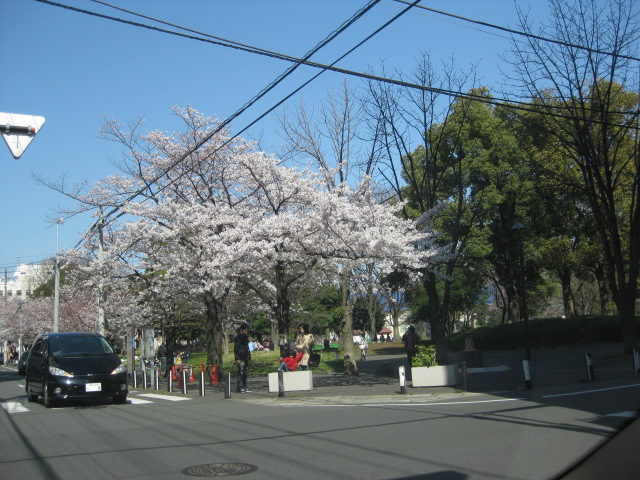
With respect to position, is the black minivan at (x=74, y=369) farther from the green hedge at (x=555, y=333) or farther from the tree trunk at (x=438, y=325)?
the green hedge at (x=555, y=333)

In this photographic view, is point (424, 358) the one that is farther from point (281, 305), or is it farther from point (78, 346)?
point (78, 346)

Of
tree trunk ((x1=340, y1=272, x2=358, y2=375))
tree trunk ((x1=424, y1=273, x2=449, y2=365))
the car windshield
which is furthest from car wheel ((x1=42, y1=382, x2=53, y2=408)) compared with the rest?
tree trunk ((x1=424, y1=273, x2=449, y2=365))

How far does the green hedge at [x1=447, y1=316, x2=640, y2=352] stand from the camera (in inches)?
1202

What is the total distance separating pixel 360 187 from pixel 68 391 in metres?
10.8

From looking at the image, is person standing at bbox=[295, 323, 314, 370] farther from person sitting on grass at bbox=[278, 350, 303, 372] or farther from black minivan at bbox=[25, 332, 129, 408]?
black minivan at bbox=[25, 332, 129, 408]

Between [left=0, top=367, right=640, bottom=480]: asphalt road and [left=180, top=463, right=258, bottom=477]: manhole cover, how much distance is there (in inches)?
0.9

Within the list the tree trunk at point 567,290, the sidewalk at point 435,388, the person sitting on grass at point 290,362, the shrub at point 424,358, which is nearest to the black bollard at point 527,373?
the sidewalk at point 435,388

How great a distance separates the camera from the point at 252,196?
22.8 metres

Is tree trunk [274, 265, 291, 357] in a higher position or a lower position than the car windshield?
higher

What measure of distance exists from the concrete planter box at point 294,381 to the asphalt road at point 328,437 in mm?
2630

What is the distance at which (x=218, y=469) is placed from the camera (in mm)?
6867

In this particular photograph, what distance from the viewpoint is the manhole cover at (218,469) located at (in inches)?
261

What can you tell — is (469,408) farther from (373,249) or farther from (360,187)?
(360,187)

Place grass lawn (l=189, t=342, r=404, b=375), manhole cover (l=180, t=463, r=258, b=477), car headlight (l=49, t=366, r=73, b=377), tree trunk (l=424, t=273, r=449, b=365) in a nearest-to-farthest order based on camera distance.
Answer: manhole cover (l=180, t=463, r=258, b=477)
car headlight (l=49, t=366, r=73, b=377)
tree trunk (l=424, t=273, r=449, b=365)
grass lawn (l=189, t=342, r=404, b=375)
